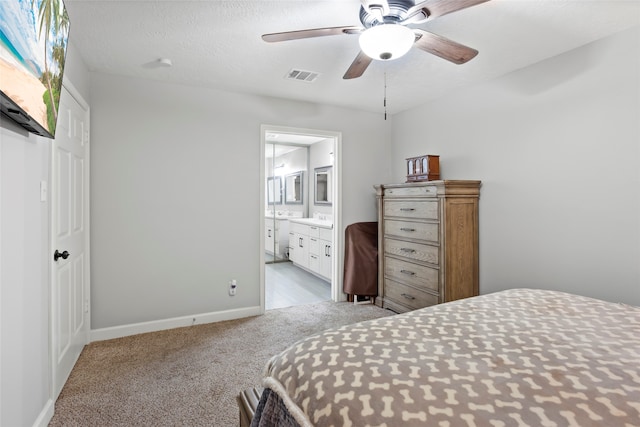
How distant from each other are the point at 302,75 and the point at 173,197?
163 cm

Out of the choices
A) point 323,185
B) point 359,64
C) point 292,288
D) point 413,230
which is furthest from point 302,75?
point 323,185

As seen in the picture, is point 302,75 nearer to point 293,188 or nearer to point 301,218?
point 301,218

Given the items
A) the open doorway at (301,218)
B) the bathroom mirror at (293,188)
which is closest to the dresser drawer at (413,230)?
the open doorway at (301,218)

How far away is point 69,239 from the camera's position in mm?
2297

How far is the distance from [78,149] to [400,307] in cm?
319

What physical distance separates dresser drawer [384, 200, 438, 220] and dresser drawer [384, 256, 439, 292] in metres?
0.48

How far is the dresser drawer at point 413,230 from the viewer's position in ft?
9.81

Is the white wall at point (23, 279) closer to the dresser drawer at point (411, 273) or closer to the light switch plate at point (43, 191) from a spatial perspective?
the light switch plate at point (43, 191)

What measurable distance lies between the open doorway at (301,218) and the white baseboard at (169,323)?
0.81 feet

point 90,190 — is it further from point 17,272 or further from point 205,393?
point 205,393

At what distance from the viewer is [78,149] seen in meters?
2.51

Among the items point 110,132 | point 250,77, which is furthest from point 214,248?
point 250,77

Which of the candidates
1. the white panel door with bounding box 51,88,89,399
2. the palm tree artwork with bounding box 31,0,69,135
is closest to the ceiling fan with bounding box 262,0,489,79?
the palm tree artwork with bounding box 31,0,69,135

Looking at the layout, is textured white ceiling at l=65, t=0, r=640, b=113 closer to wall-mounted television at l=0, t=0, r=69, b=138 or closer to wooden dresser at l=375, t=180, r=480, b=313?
wall-mounted television at l=0, t=0, r=69, b=138
